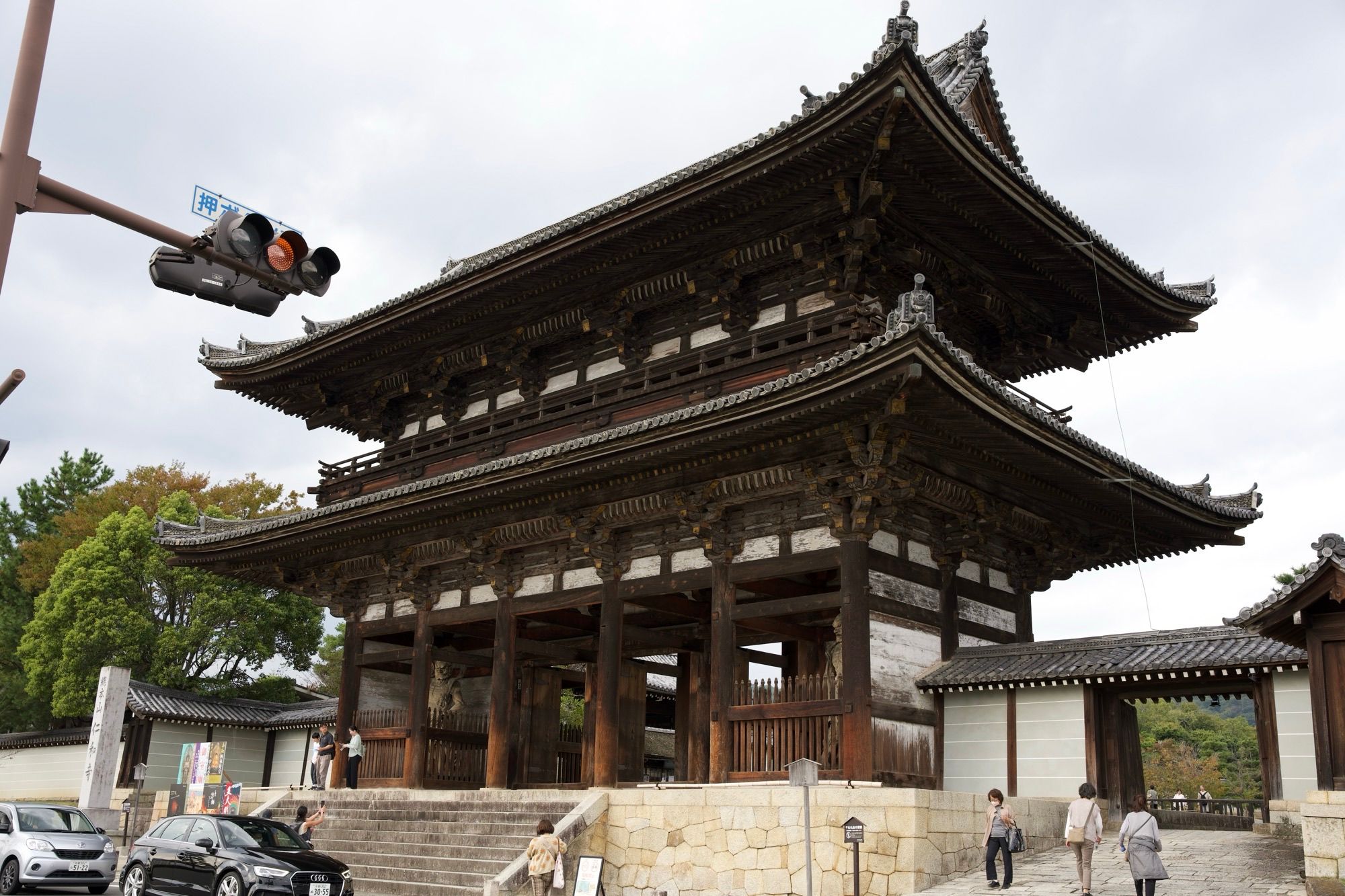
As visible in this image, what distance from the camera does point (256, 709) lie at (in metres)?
32.0

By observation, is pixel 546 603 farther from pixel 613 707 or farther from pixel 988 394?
pixel 988 394

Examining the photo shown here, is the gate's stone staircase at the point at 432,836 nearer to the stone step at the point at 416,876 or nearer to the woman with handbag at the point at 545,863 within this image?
the stone step at the point at 416,876

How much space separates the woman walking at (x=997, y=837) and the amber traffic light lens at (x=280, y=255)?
417 inches

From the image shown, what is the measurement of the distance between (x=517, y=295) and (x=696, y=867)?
33.2 feet

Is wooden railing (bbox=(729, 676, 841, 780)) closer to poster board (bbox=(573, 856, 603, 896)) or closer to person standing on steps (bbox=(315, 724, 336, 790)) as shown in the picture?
poster board (bbox=(573, 856, 603, 896))

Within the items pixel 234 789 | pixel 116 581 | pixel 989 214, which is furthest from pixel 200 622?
pixel 989 214

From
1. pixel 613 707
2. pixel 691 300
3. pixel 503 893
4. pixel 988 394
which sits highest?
pixel 691 300

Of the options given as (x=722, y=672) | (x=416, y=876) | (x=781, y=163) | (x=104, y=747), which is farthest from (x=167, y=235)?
(x=104, y=747)

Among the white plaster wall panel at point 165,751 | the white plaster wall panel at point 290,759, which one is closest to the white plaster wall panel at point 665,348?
the white plaster wall panel at point 290,759

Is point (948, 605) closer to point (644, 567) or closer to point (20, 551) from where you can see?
point (644, 567)

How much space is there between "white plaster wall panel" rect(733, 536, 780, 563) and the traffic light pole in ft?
A: 34.0

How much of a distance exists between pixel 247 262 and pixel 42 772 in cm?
3185

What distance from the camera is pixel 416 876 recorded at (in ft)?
55.9

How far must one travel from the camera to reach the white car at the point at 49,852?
667 inches
